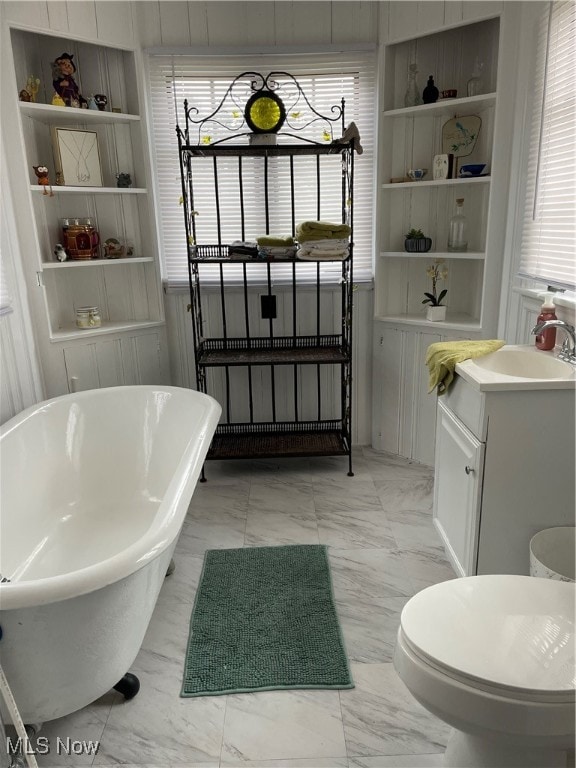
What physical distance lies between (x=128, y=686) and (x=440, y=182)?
259 centimetres

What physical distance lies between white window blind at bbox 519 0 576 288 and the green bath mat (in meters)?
1.56

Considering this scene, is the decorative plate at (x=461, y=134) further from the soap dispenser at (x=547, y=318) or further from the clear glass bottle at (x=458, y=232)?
the soap dispenser at (x=547, y=318)

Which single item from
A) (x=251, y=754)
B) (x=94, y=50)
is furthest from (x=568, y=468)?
(x=94, y=50)

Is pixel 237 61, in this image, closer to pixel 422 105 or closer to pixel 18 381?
pixel 422 105

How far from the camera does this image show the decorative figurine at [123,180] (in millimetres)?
2891

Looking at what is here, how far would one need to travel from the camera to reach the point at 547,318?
6.50ft

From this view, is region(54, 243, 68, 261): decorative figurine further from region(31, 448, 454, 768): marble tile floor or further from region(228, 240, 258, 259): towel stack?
region(31, 448, 454, 768): marble tile floor

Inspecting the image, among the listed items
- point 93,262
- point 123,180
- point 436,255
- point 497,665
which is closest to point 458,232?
point 436,255

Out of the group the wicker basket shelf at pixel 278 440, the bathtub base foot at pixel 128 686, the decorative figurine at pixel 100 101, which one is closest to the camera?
the bathtub base foot at pixel 128 686

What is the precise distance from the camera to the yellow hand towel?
1.92 meters

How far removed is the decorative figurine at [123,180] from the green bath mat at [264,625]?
6.66 ft

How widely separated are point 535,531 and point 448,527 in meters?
0.38

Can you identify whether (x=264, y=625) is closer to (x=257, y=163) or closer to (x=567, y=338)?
(x=567, y=338)

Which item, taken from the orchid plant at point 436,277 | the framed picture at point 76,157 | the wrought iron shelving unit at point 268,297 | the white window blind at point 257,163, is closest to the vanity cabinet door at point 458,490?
the wrought iron shelving unit at point 268,297
